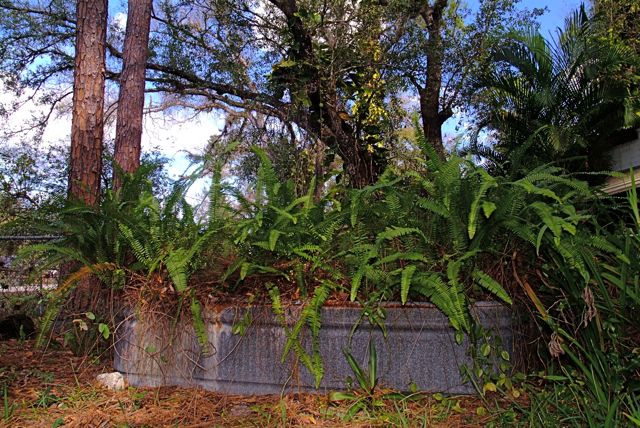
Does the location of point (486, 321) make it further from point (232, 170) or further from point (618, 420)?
point (232, 170)

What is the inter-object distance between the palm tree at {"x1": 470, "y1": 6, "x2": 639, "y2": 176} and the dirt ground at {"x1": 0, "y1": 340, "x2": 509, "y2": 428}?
7.16 meters

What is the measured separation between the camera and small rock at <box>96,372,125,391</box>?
128 inches

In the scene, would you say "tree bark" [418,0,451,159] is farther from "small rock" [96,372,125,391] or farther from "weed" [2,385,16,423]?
"weed" [2,385,16,423]

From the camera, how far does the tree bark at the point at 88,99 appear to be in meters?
4.55

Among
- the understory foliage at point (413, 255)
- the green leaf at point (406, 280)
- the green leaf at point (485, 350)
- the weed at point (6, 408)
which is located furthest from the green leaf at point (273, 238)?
the weed at point (6, 408)

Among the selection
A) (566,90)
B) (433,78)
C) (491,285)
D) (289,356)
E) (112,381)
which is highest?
(433,78)

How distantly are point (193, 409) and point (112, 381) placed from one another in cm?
73

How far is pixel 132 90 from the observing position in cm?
534

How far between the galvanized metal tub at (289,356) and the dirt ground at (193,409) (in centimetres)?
10

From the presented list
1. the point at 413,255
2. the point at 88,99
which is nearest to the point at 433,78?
the point at 88,99

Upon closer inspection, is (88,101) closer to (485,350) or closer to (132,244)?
(132,244)

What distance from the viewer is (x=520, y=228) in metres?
2.79

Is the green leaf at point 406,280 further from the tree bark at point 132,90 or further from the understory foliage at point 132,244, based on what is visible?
the tree bark at point 132,90

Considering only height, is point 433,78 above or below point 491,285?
above
